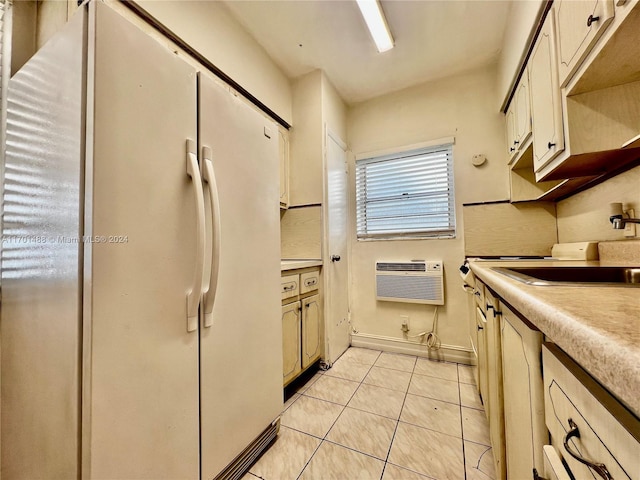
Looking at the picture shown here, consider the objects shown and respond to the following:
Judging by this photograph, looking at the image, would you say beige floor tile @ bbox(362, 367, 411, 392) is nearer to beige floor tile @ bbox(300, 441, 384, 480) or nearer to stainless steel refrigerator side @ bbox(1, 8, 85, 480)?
beige floor tile @ bbox(300, 441, 384, 480)

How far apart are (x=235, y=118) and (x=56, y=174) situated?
66 cm

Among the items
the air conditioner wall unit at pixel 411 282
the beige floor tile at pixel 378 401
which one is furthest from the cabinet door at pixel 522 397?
the air conditioner wall unit at pixel 411 282

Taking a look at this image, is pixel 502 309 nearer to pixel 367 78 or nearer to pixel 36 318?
pixel 36 318

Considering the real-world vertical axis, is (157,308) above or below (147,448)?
above

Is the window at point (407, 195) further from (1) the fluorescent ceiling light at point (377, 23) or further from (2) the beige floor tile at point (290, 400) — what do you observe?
(2) the beige floor tile at point (290, 400)

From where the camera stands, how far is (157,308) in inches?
32.2

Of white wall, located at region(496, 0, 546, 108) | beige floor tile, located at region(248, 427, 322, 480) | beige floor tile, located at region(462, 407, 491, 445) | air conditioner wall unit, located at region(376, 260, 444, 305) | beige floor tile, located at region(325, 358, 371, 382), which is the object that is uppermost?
white wall, located at region(496, 0, 546, 108)

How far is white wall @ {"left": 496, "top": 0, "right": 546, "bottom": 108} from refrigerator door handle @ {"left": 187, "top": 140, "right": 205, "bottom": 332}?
1.82 m

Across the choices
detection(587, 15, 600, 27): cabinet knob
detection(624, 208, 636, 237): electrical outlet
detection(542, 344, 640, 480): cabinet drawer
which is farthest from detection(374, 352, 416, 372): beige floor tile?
detection(587, 15, 600, 27): cabinet knob

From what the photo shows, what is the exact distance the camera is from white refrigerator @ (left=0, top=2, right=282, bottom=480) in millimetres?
699

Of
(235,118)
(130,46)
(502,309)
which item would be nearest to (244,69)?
(235,118)

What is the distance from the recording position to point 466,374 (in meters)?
2.07

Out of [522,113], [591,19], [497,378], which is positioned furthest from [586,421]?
[522,113]

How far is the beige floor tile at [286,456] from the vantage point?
3.88ft
